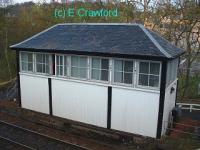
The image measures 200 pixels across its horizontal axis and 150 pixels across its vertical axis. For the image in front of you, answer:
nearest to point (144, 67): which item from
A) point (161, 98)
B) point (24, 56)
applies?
point (161, 98)

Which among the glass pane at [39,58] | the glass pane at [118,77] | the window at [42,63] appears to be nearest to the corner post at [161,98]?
the glass pane at [118,77]

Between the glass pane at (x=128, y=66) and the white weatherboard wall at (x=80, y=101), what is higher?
the glass pane at (x=128, y=66)

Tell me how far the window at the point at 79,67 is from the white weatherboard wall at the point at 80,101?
1.52 feet

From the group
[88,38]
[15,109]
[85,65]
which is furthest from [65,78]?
[15,109]

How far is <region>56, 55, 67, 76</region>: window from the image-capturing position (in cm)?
1415

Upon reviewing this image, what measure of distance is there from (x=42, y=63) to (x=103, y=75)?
3978mm

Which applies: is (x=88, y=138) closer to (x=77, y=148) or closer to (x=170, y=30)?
(x=77, y=148)

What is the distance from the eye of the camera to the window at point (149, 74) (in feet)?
37.9

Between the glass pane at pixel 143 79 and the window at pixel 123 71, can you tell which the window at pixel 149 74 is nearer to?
the glass pane at pixel 143 79

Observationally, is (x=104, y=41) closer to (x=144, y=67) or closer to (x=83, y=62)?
(x=83, y=62)

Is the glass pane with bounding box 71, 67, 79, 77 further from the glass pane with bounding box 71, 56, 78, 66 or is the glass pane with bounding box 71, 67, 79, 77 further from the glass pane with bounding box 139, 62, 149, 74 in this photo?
the glass pane with bounding box 139, 62, 149, 74

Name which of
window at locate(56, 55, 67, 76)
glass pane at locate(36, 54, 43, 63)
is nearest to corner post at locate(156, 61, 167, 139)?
window at locate(56, 55, 67, 76)

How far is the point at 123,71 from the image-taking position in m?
12.3

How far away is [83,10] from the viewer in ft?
104
